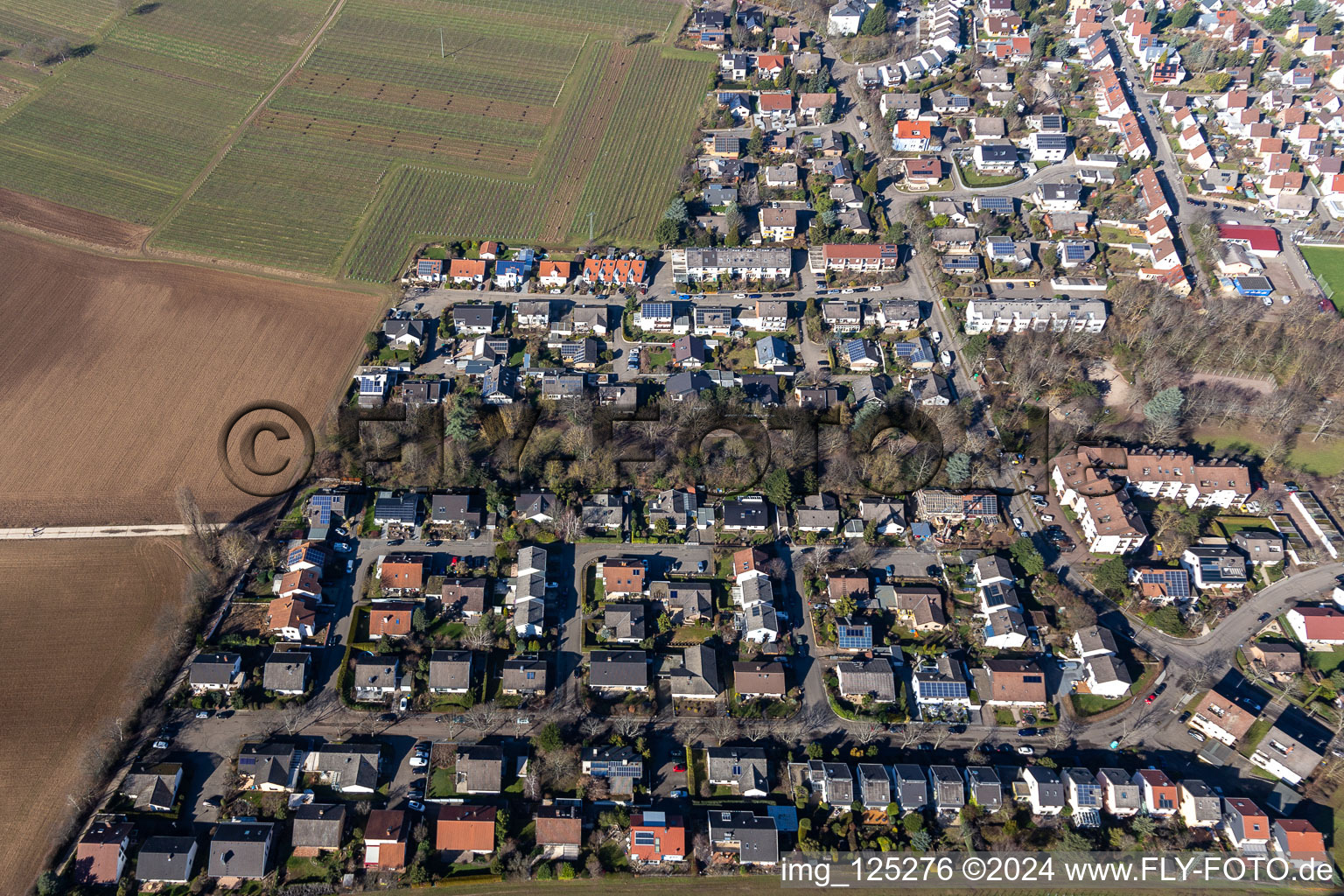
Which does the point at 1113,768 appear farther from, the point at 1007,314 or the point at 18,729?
the point at 18,729

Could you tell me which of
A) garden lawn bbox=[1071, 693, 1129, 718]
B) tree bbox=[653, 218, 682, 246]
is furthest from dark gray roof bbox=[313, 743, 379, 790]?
tree bbox=[653, 218, 682, 246]

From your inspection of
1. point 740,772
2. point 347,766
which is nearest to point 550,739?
point 740,772

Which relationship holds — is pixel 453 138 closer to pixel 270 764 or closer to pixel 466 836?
pixel 270 764

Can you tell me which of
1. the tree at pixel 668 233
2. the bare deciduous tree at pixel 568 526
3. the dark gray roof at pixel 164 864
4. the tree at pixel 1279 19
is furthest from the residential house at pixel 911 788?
the tree at pixel 1279 19

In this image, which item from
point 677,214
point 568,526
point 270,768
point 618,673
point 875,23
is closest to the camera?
point 270,768

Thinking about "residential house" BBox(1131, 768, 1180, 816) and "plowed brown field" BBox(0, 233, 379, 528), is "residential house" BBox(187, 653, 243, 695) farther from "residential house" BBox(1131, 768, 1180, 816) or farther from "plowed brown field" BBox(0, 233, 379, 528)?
"residential house" BBox(1131, 768, 1180, 816)

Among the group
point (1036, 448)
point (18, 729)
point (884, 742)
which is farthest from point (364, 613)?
point (1036, 448)

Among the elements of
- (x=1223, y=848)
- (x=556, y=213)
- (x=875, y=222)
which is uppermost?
(x=556, y=213)
